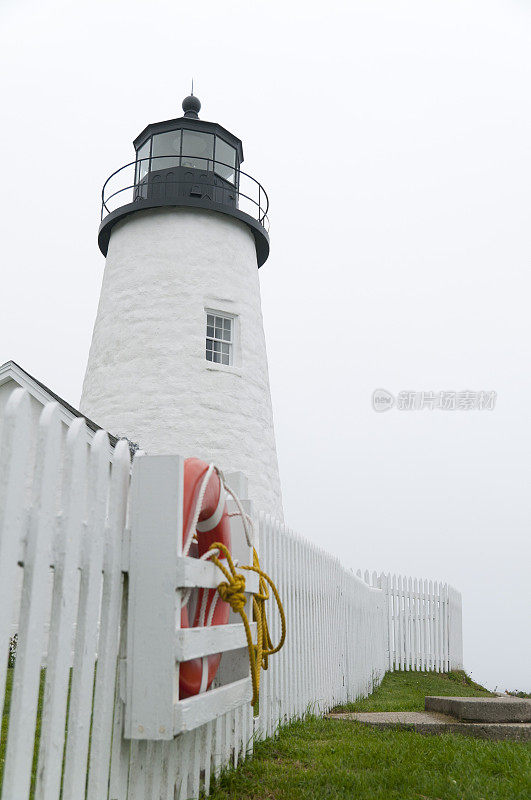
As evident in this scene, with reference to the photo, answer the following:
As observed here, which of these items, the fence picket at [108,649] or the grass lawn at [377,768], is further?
the grass lawn at [377,768]

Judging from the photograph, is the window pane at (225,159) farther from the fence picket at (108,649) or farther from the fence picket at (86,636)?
the fence picket at (86,636)

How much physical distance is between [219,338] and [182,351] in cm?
108

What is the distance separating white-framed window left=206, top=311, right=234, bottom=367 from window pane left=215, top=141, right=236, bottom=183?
3.69 meters

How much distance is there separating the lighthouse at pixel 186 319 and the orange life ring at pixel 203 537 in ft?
32.2

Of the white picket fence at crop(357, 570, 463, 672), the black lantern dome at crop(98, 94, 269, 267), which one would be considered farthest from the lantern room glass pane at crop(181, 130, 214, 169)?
the white picket fence at crop(357, 570, 463, 672)

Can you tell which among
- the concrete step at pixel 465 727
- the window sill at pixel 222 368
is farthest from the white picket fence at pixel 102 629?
the window sill at pixel 222 368

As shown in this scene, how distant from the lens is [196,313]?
1484cm

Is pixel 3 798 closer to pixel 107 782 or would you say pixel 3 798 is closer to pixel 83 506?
pixel 107 782

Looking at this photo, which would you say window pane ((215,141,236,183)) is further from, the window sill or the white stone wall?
the window sill

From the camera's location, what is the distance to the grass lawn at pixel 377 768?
4109 mm

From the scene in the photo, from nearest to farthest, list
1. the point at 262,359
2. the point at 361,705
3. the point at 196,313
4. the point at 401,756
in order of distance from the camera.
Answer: the point at 401,756 → the point at 361,705 → the point at 196,313 → the point at 262,359

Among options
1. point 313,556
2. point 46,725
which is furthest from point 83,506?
point 313,556

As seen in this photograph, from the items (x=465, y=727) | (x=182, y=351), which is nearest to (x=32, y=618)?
(x=465, y=727)

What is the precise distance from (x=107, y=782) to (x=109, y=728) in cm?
23
